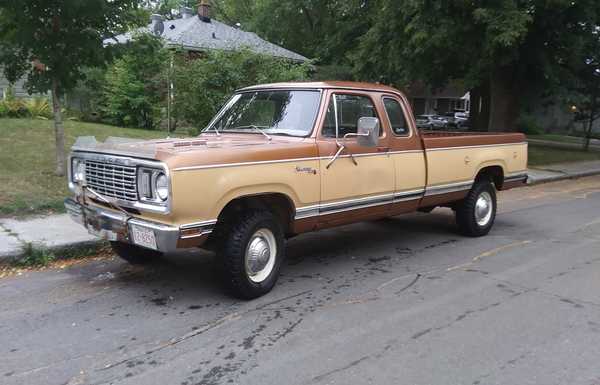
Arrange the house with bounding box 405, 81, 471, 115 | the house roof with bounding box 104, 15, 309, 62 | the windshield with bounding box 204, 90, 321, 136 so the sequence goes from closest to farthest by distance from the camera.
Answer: the windshield with bounding box 204, 90, 321, 136, the house roof with bounding box 104, 15, 309, 62, the house with bounding box 405, 81, 471, 115

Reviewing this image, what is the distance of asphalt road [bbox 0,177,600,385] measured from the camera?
13.0 feet

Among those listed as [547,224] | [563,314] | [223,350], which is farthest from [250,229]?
[547,224]

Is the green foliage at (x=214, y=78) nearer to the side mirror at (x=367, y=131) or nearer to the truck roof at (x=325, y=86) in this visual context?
the truck roof at (x=325, y=86)

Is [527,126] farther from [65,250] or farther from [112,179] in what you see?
[112,179]

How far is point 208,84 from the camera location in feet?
38.8

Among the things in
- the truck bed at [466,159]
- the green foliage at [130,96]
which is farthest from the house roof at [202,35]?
the truck bed at [466,159]

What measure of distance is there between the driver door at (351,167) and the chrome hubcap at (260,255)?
704 millimetres

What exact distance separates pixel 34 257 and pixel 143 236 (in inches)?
88.6

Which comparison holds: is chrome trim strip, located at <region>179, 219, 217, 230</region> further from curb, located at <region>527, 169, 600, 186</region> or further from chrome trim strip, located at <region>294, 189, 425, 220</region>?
curb, located at <region>527, 169, 600, 186</region>

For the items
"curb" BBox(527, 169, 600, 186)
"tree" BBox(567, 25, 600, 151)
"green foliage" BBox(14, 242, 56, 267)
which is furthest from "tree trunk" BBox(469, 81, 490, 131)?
"green foliage" BBox(14, 242, 56, 267)

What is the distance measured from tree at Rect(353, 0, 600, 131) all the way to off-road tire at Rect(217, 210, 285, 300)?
11611 mm

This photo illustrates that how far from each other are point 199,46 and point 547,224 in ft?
55.6

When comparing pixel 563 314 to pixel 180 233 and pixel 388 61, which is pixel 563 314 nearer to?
pixel 180 233

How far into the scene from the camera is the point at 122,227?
199 inches
